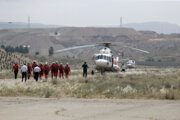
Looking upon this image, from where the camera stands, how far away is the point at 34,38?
15200cm

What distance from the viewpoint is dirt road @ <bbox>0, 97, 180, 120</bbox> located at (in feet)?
45.2

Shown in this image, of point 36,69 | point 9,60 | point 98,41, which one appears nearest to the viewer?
point 36,69

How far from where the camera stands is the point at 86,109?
15648 millimetres

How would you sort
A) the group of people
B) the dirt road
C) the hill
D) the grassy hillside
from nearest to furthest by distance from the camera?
the dirt road, the group of people, the grassy hillside, the hill

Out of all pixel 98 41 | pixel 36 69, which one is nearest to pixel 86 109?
pixel 36 69

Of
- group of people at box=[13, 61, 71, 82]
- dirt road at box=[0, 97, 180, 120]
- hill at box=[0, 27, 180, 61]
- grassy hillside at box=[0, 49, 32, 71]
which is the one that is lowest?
dirt road at box=[0, 97, 180, 120]

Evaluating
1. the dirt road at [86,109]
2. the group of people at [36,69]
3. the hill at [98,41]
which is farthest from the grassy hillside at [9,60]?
the dirt road at [86,109]

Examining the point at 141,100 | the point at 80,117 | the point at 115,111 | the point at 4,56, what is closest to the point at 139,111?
the point at 115,111

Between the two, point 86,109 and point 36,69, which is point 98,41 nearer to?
point 36,69

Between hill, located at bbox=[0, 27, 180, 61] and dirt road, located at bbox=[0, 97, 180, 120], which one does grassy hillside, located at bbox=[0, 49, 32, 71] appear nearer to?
hill, located at bbox=[0, 27, 180, 61]

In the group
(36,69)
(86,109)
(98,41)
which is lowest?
(86,109)

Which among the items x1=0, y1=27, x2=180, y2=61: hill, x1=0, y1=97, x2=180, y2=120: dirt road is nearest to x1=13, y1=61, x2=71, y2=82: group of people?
x1=0, y1=97, x2=180, y2=120: dirt road

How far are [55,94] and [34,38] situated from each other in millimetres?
133051

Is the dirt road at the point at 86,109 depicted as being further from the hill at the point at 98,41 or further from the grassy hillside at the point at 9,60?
the hill at the point at 98,41
